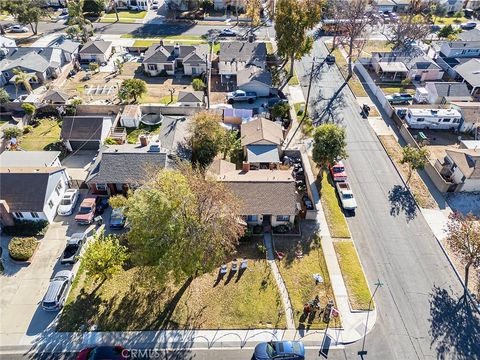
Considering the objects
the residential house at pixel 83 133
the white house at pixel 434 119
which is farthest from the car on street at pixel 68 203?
the white house at pixel 434 119

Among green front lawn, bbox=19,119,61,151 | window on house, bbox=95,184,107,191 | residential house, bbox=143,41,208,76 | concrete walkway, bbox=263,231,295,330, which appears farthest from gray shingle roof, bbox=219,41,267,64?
concrete walkway, bbox=263,231,295,330

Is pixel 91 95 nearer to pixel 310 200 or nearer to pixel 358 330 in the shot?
pixel 310 200

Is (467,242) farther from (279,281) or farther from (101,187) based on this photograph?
(101,187)

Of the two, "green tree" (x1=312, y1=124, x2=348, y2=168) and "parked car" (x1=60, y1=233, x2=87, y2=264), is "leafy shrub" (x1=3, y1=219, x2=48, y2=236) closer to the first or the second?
"parked car" (x1=60, y1=233, x2=87, y2=264)

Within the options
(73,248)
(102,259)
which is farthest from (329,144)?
(73,248)

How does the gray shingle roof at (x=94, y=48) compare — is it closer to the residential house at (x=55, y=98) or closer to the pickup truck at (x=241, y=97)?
the residential house at (x=55, y=98)

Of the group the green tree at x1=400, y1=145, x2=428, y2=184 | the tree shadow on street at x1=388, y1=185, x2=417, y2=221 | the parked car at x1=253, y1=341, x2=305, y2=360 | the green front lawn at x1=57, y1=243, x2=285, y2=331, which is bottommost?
the green front lawn at x1=57, y1=243, x2=285, y2=331
